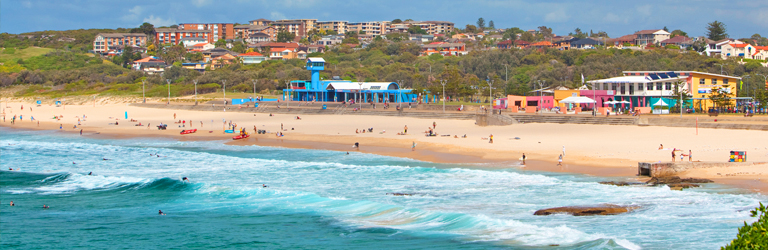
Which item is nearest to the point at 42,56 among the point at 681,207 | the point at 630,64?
the point at 630,64

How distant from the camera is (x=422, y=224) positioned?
17.6m

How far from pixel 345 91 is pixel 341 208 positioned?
1714 inches

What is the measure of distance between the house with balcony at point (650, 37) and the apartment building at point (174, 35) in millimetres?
105904

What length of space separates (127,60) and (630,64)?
96.9m

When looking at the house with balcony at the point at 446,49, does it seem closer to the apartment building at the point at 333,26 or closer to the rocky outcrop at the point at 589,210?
the apartment building at the point at 333,26

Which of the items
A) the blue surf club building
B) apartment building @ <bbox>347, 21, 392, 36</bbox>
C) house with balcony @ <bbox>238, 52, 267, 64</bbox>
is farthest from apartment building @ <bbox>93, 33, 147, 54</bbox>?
the blue surf club building

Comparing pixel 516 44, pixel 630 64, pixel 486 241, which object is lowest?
pixel 486 241

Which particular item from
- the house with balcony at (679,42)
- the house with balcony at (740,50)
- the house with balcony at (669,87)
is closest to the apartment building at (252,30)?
the house with balcony at (679,42)

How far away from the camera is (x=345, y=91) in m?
63.1

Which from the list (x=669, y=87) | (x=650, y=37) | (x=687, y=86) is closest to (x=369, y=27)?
(x=650, y=37)

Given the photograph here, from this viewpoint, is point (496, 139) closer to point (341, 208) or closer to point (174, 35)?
point (341, 208)

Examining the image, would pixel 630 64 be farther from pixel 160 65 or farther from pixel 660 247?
pixel 160 65

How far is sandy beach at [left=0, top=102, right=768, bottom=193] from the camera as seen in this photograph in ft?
85.1

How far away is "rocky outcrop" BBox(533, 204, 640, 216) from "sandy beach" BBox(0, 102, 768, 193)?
5.16m
